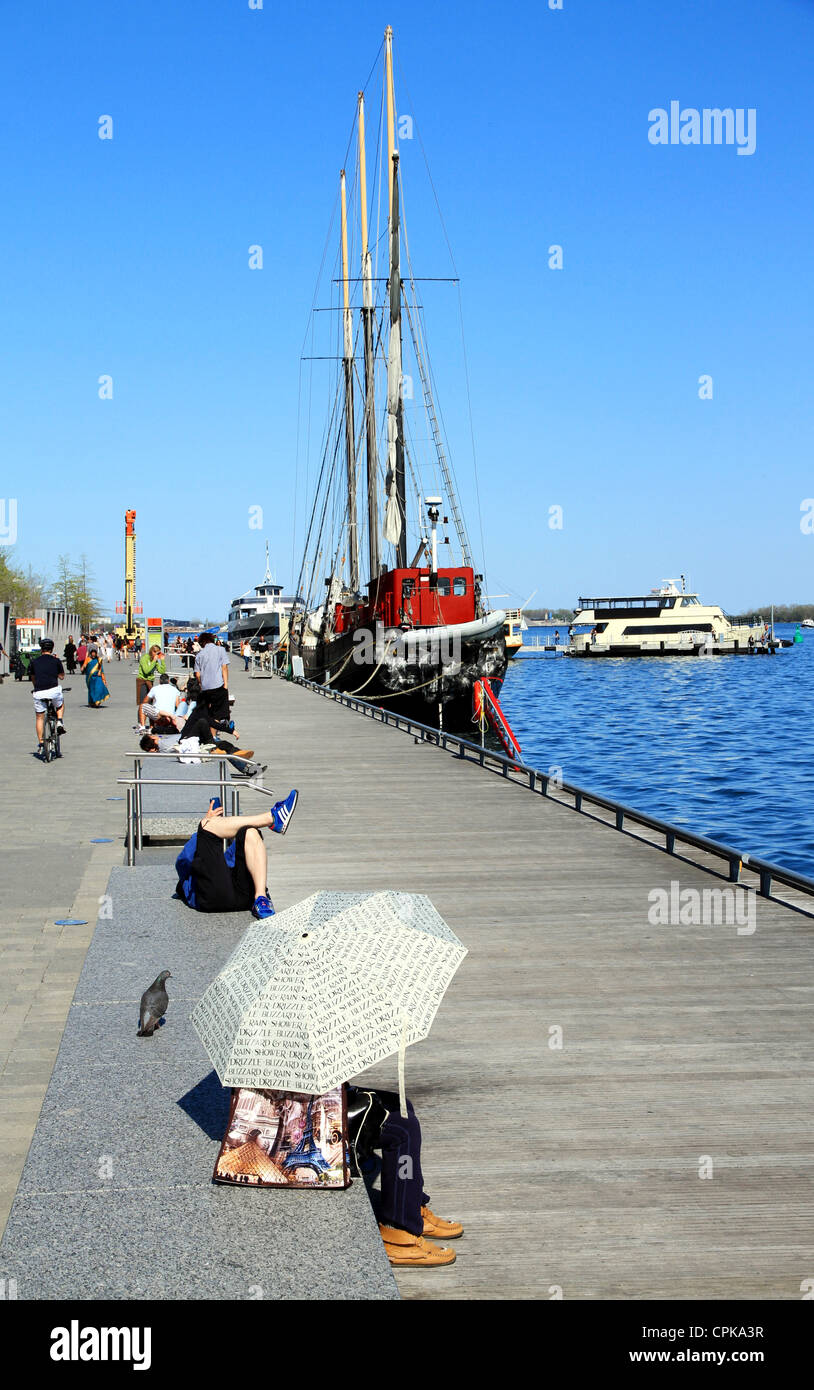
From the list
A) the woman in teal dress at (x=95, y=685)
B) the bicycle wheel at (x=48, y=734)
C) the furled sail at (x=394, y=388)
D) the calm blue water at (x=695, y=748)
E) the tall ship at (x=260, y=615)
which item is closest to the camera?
the bicycle wheel at (x=48, y=734)

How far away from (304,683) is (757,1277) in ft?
129

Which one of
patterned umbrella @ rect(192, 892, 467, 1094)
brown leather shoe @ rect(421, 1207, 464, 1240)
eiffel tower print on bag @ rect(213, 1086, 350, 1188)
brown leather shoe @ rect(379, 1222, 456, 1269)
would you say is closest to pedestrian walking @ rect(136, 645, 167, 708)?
patterned umbrella @ rect(192, 892, 467, 1094)

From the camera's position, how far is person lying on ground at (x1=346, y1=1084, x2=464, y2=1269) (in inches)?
168

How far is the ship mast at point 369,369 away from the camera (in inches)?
1871

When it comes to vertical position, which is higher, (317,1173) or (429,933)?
(429,933)

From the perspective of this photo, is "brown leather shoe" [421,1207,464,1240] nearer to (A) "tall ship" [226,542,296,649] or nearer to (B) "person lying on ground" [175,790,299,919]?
(B) "person lying on ground" [175,790,299,919]

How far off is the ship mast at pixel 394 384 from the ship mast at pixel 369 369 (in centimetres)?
607

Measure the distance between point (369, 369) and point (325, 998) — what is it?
46.7 m

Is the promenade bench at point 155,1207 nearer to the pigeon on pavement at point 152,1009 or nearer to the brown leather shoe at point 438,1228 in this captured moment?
the pigeon on pavement at point 152,1009

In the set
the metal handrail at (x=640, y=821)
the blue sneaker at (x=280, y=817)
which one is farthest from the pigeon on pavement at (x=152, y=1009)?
the metal handrail at (x=640, y=821)

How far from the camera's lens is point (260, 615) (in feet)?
333

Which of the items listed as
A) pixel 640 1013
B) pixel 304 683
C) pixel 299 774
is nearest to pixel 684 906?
pixel 640 1013

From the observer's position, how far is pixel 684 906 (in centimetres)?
951
